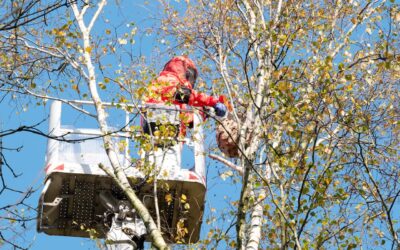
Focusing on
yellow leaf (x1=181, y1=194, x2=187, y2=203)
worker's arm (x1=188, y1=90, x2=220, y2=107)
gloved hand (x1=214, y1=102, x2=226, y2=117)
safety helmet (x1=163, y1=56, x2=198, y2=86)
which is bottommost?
yellow leaf (x1=181, y1=194, x2=187, y2=203)

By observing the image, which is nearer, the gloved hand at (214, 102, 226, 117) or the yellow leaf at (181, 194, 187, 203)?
the yellow leaf at (181, 194, 187, 203)

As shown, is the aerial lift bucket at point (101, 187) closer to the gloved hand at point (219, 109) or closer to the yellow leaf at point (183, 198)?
the yellow leaf at point (183, 198)

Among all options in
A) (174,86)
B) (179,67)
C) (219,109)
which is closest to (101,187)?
(174,86)

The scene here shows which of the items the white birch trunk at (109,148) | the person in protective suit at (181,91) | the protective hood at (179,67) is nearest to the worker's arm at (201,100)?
the person in protective suit at (181,91)

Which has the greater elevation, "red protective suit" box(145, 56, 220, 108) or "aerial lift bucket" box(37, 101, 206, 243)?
"red protective suit" box(145, 56, 220, 108)

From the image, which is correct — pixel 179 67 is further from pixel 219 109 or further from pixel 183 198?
pixel 183 198

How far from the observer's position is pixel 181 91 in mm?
14625

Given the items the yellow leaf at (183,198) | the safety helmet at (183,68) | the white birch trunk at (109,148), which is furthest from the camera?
the safety helmet at (183,68)

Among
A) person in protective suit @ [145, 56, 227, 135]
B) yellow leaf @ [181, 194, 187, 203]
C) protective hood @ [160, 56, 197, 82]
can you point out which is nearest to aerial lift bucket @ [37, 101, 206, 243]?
yellow leaf @ [181, 194, 187, 203]

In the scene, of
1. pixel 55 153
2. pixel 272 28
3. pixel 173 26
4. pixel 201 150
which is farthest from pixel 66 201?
pixel 173 26

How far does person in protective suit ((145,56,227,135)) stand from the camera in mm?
14438

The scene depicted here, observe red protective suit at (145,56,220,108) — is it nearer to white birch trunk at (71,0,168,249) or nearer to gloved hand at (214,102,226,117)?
gloved hand at (214,102,226,117)

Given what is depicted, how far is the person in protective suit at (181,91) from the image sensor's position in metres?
14.4

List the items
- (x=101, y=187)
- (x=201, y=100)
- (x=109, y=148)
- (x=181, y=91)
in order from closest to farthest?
(x=109, y=148) < (x=181, y=91) < (x=101, y=187) < (x=201, y=100)
